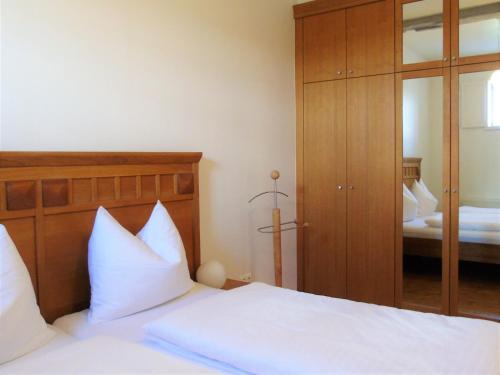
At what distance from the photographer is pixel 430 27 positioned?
2949 millimetres

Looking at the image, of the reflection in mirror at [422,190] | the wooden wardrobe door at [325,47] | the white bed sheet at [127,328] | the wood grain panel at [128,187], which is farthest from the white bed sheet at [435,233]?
the wood grain panel at [128,187]

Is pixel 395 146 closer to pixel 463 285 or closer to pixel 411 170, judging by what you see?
pixel 411 170

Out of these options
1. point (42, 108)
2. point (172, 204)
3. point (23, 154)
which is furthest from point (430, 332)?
point (42, 108)

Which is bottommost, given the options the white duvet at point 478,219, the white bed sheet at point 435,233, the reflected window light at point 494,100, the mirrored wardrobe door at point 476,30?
the white bed sheet at point 435,233

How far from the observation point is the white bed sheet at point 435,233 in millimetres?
2822

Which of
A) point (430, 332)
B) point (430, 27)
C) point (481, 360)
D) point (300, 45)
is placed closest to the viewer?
point (481, 360)

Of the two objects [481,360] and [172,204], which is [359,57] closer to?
[172,204]

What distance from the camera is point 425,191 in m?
3.01

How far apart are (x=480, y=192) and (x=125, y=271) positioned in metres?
2.27

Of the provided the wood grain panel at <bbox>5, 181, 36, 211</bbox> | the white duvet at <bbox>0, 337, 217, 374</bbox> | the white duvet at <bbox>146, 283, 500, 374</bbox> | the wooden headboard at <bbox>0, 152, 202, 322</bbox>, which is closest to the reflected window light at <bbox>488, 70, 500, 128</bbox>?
the white duvet at <bbox>146, 283, 500, 374</bbox>

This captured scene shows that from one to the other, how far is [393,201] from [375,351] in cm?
200

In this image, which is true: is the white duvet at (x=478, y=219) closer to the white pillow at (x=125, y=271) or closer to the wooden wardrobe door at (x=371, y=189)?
the wooden wardrobe door at (x=371, y=189)

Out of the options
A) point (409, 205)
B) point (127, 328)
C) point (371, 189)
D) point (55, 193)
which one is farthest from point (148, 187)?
point (409, 205)

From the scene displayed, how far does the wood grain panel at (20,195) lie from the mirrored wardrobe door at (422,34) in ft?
8.15
